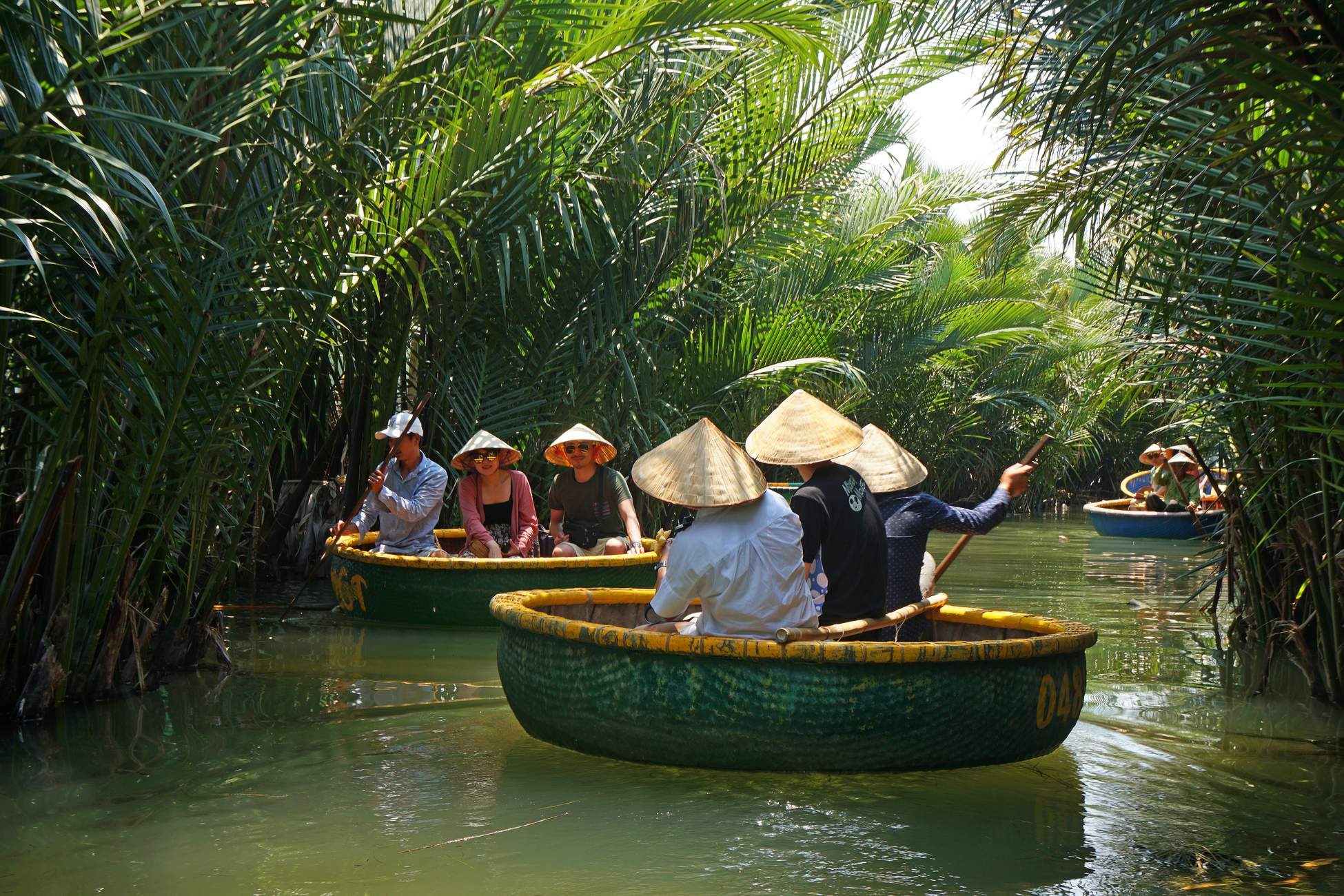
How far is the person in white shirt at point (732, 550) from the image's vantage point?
15.5 feet

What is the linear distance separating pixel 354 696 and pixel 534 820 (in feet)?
7.31

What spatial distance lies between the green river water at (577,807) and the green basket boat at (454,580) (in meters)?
1.44

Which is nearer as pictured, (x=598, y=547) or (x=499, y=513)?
(x=598, y=547)

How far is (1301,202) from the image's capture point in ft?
10.8

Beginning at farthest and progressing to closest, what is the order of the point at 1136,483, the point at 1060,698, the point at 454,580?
the point at 1136,483 < the point at 454,580 < the point at 1060,698

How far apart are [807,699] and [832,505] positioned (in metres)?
0.80

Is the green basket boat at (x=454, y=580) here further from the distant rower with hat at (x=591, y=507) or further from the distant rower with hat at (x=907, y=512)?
Answer: the distant rower with hat at (x=907, y=512)

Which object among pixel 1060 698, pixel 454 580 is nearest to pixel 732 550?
pixel 1060 698

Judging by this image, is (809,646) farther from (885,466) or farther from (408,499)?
(408,499)

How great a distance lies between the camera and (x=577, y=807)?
4316 millimetres

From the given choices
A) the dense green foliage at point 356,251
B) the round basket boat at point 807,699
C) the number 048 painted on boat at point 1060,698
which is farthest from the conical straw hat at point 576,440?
the number 048 painted on boat at point 1060,698

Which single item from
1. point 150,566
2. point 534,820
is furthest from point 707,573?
point 150,566

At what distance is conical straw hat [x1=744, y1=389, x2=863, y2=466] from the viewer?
4914 millimetres

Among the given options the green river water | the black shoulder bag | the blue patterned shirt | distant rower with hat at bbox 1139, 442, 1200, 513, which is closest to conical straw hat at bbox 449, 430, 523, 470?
the black shoulder bag
